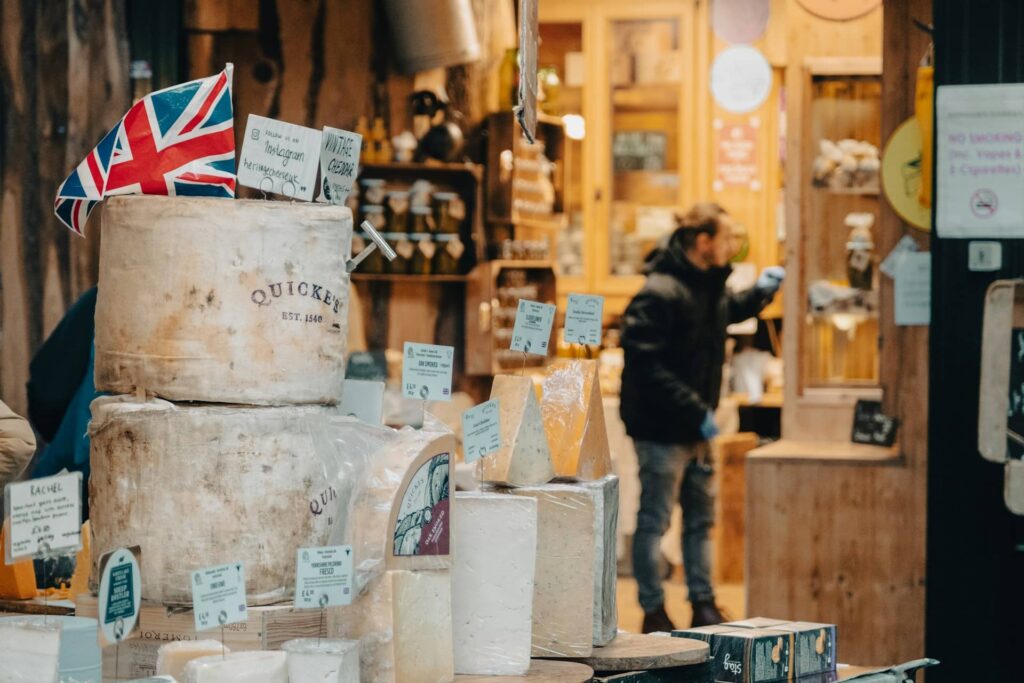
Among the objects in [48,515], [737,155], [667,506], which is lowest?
[667,506]

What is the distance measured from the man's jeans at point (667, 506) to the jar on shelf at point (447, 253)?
1.13 meters

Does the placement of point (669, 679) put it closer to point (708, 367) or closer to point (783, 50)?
point (708, 367)

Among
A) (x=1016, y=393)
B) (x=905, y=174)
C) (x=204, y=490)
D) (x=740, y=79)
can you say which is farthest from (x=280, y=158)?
(x=740, y=79)

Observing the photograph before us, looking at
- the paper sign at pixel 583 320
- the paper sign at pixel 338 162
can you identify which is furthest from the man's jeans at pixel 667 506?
the paper sign at pixel 338 162

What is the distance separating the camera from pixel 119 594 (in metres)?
2.21

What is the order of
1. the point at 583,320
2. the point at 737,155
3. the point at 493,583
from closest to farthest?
the point at 493,583, the point at 583,320, the point at 737,155

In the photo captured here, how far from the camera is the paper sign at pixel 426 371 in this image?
273cm

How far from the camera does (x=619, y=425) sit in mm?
7773

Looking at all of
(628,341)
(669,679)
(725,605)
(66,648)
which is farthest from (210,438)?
(725,605)

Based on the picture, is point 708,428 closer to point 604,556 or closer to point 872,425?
point 872,425

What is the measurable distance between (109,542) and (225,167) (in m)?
0.71

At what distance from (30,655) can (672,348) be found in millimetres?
4408

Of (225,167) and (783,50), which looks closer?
(225,167)

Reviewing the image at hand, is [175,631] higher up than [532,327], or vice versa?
[532,327]
